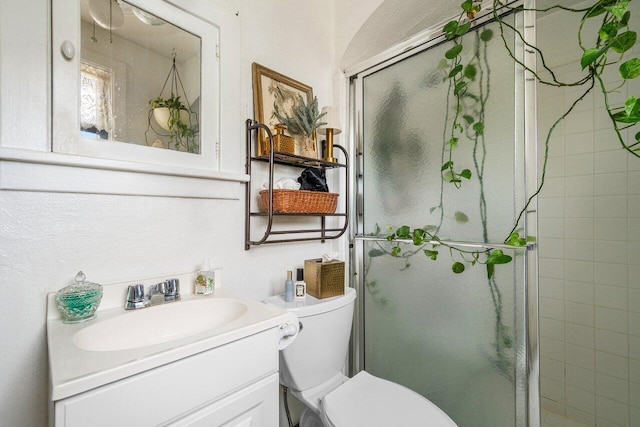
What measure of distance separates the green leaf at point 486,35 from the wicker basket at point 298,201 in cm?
84

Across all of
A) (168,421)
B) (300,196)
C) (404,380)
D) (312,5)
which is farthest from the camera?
(312,5)

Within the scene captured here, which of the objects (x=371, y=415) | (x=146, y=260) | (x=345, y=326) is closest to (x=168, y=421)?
(x=146, y=260)

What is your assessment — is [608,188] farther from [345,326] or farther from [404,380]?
[345,326]

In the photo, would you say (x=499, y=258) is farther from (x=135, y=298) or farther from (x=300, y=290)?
(x=135, y=298)

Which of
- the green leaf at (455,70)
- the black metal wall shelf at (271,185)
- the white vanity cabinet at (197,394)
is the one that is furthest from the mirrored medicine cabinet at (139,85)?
the green leaf at (455,70)

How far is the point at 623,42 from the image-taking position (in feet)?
1.93

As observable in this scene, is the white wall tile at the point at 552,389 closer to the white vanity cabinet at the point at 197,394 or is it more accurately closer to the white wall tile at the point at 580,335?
the white wall tile at the point at 580,335

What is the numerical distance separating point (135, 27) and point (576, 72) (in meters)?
2.20

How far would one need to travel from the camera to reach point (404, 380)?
1330 millimetres

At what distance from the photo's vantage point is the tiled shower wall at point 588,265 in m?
1.44

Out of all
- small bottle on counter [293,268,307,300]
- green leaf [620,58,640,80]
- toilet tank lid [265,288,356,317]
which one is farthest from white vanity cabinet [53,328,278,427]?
green leaf [620,58,640,80]

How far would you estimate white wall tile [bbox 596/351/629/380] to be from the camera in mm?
1435

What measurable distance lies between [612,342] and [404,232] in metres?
1.32

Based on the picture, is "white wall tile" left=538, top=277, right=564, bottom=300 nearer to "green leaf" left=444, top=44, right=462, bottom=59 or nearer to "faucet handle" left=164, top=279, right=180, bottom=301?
"green leaf" left=444, top=44, right=462, bottom=59
